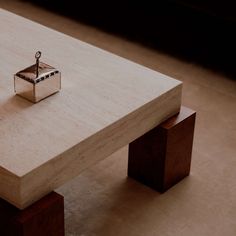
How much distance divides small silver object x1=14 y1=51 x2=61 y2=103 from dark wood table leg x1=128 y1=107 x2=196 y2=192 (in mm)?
323

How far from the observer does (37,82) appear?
5.65 ft

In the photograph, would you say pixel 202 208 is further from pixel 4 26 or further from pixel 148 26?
pixel 148 26

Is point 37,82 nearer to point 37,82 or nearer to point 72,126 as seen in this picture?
point 37,82

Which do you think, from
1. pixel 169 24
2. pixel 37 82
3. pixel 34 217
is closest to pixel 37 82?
pixel 37 82

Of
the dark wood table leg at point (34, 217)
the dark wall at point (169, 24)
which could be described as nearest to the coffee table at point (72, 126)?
the dark wood table leg at point (34, 217)

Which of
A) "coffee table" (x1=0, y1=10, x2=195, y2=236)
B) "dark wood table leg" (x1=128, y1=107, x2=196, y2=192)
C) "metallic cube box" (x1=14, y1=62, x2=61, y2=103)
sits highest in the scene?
"metallic cube box" (x1=14, y1=62, x2=61, y2=103)

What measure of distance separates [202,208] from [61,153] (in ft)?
1.83

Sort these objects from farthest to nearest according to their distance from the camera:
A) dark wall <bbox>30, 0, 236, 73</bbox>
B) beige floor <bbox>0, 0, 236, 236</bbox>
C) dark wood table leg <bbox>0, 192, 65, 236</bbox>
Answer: dark wall <bbox>30, 0, 236, 73</bbox> → beige floor <bbox>0, 0, 236, 236</bbox> → dark wood table leg <bbox>0, 192, 65, 236</bbox>

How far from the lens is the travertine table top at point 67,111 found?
1.53m

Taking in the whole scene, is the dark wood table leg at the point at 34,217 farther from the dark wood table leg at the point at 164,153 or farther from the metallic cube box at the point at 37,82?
the dark wood table leg at the point at 164,153

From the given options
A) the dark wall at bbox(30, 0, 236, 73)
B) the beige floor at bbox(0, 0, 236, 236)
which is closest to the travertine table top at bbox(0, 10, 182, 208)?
the beige floor at bbox(0, 0, 236, 236)

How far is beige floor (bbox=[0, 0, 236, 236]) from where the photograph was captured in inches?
72.7

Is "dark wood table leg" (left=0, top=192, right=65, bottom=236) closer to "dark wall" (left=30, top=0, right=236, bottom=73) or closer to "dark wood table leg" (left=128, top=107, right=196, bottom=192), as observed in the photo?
"dark wood table leg" (left=128, top=107, right=196, bottom=192)

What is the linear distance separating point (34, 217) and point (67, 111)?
307 millimetres
